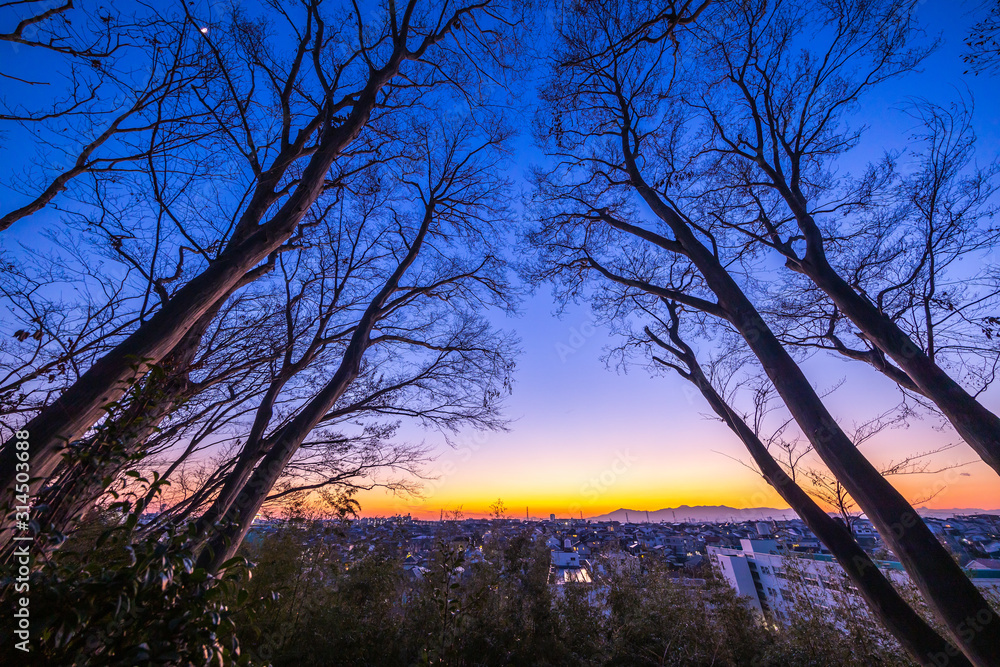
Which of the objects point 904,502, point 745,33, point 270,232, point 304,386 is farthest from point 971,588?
point 304,386

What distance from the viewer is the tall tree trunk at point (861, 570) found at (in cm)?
213

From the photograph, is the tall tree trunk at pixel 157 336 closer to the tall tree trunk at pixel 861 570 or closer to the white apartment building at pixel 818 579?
the tall tree trunk at pixel 861 570

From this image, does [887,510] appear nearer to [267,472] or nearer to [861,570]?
[861,570]

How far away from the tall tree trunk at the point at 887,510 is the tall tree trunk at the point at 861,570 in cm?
13

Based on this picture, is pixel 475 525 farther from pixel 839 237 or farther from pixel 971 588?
pixel 839 237

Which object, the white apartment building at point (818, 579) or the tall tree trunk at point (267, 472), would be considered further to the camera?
the white apartment building at point (818, 579)

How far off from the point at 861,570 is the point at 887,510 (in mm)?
500

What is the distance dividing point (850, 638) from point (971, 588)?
3.80m

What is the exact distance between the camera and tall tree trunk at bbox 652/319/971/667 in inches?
83.8

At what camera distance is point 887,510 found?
7.59 feet

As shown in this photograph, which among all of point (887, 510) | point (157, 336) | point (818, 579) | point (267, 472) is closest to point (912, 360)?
point (887, 510)

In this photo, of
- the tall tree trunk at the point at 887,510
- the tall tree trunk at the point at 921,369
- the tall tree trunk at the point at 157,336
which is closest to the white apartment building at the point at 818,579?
the tall tree trunk at the point at 921,369

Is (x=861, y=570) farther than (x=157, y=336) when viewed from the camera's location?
Yes

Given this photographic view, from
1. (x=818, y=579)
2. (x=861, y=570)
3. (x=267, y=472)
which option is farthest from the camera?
(x=818, y=579)
